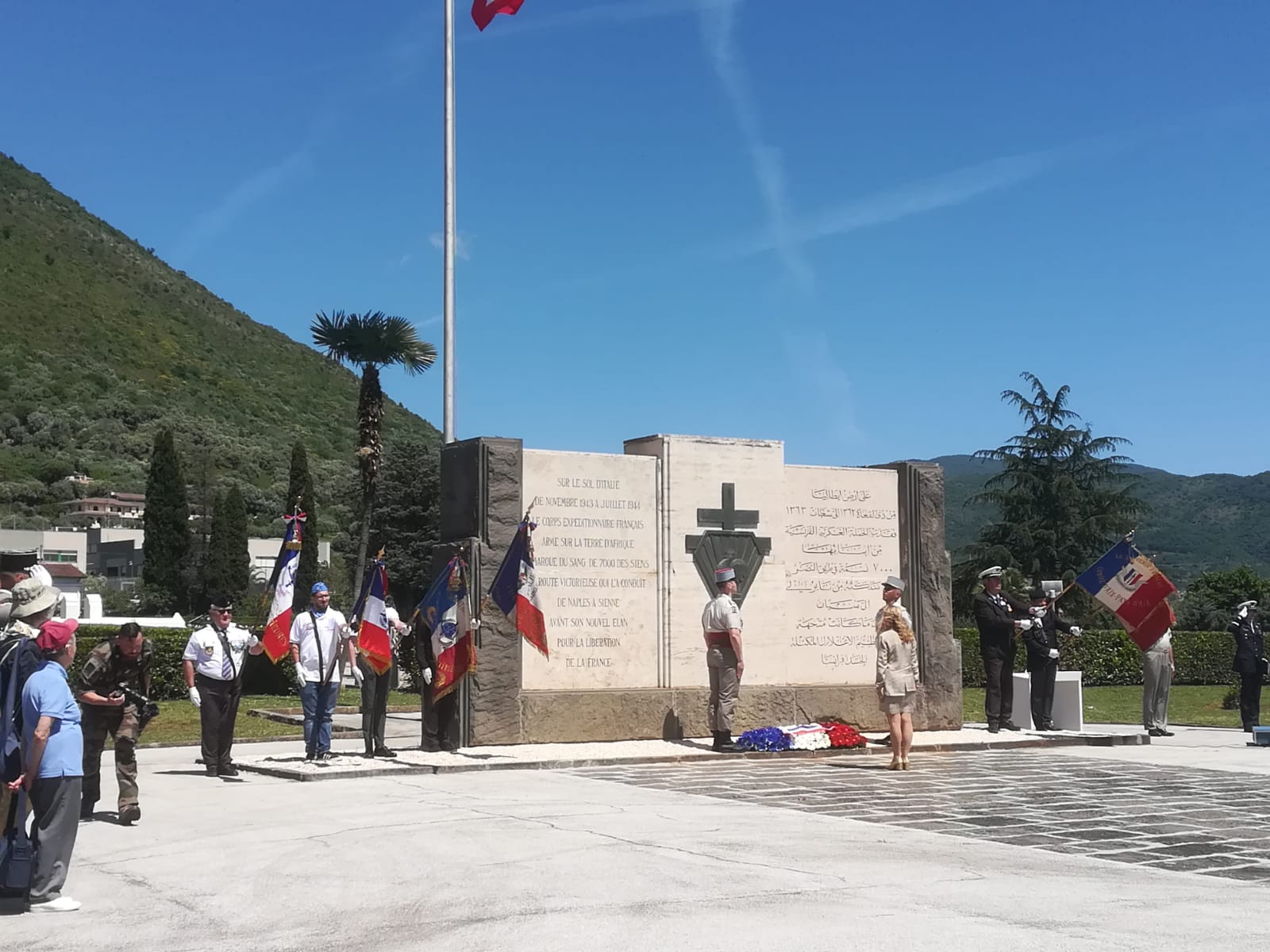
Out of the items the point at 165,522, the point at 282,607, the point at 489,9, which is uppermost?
the point at 489,9

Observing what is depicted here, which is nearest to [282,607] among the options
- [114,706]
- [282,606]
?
[282,606]

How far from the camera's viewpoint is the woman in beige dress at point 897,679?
14734 millimetres

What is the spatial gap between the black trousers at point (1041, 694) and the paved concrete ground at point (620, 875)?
5895mm

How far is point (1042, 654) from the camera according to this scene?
19.0 m

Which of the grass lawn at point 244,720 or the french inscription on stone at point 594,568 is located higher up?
the french inscription on stone at point 594,568

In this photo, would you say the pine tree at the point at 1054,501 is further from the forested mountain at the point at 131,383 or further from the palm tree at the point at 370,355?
the forested mountain at the point at 131,383

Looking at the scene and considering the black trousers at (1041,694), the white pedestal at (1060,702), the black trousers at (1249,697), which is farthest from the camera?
the black trousers at (1249,697)

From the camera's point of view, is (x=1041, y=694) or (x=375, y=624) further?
(x=1041, y=694)

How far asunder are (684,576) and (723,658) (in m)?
1.54

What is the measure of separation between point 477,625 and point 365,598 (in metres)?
1.29

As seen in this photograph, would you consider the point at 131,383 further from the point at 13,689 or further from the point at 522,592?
the point at 13,689

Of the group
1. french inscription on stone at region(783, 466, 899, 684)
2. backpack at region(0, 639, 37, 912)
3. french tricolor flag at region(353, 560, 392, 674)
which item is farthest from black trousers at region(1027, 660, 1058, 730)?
backpack at region(0, 639, 37, 912)

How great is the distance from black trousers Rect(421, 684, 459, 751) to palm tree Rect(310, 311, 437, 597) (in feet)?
48.2

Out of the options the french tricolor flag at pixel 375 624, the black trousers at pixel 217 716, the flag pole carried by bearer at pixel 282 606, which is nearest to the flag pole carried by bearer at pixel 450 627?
the french tricolor flag at pixel 375 624
